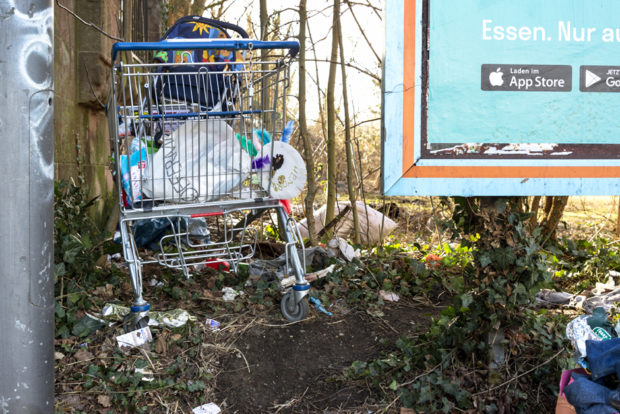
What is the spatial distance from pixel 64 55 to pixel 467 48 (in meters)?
3.23

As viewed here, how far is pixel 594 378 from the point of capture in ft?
6.53

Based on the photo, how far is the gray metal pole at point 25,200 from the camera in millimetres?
1768

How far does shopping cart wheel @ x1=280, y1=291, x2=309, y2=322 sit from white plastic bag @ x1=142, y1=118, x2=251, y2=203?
0.68 m

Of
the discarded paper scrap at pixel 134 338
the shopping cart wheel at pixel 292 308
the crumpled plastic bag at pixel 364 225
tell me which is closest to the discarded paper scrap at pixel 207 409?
the discarded paper scrap at pixel 134 338

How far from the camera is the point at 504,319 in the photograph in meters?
2.45

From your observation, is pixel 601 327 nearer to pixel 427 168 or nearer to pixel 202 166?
pixel 427 168

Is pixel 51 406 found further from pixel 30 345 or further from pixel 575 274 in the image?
pixel 575 274

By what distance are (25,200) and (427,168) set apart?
4.40 feet

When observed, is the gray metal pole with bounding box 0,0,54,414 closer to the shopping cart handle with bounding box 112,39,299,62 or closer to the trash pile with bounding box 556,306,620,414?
the shopping cart handle with bounding box 112,39,299,62

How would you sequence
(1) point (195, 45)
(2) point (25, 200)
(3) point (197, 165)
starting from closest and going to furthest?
1. (2) point (25, 200)
2. (1) point (195, 45)
3. (3) point (197, 165)

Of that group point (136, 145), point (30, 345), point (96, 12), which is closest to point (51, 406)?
point (30, 345)

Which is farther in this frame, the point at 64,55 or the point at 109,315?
the point at 64,55

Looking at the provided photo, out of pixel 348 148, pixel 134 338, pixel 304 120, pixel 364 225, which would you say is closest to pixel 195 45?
pixel 134 338

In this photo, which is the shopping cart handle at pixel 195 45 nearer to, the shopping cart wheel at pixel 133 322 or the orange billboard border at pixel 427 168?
the orange billboard border at pixel 427 168
